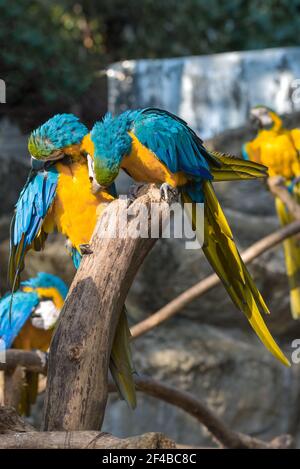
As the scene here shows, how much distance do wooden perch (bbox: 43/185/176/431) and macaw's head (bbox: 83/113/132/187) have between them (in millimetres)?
150

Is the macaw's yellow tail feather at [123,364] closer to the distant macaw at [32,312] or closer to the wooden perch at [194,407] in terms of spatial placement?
the wooden perch at [194,407]

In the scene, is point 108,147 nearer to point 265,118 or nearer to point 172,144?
point 172,144

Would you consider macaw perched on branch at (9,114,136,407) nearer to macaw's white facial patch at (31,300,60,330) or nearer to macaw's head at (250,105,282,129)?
macaw's white facial patch at (31,300,60,330)

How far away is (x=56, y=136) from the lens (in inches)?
62.1

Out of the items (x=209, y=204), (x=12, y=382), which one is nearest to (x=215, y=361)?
(x=12, y=382)

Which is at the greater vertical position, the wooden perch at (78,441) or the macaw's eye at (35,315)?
the macaw's eye at (35,315)

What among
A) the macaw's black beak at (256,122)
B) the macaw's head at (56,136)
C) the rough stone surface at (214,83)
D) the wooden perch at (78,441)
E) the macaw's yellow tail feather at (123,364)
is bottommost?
the wooden perch at (78,441)

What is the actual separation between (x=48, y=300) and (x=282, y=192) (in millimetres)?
839

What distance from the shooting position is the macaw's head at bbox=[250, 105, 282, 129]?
2820 mm

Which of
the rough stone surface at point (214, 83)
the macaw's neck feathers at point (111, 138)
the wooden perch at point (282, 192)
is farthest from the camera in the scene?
the rough stone surface at point (214, 83)

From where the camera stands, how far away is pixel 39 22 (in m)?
4.27

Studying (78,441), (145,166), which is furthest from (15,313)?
(78,441)

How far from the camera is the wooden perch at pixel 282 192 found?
251 cm

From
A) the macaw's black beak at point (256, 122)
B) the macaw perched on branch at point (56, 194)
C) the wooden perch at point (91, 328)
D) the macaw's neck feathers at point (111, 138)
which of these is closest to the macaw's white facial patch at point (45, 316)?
the macaw perched on branch at point (56, 194)
